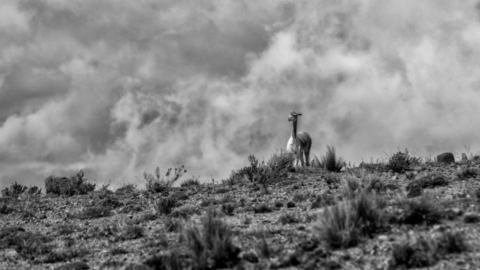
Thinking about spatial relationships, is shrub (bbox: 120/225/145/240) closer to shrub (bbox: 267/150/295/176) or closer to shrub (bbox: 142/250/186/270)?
shrub (bbox: 142/250/186/270)

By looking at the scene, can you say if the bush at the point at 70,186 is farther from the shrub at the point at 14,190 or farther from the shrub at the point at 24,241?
the shrub at the point at 24,241

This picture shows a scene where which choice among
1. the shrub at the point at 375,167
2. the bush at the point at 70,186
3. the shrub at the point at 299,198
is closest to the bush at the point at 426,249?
the shrub at the point at 299,198

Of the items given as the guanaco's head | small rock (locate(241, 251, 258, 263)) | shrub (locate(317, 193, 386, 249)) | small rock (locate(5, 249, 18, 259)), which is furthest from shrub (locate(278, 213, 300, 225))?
the guanaco's head

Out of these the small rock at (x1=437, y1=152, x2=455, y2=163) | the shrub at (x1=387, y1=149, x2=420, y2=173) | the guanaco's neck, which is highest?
the guanaco's neck

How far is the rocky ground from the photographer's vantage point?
31.8ft

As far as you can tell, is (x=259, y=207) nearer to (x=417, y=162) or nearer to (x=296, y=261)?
(x=296, y=261)

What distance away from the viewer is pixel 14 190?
25844mm

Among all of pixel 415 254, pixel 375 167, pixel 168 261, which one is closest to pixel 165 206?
pixel 168 261

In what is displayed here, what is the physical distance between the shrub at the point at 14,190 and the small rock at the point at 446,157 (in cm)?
1863

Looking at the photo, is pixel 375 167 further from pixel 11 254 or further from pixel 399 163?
pixel 11 254

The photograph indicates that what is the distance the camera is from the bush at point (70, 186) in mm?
22859

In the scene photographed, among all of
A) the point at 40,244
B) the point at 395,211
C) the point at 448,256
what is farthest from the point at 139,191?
the point at 448,256

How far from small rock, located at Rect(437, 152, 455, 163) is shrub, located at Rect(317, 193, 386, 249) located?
11.4m

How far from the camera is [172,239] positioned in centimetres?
1202
